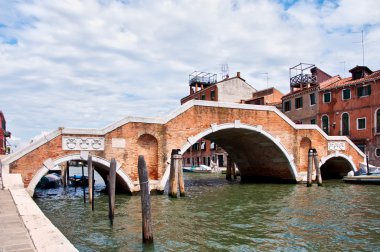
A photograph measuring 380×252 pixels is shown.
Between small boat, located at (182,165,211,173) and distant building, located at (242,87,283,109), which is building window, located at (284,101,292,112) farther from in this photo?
small boat, located at (182,165,211,173)

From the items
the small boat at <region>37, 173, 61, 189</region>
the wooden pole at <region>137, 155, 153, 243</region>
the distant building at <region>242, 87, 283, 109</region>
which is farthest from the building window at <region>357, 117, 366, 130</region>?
the wooden pole at <region>137, 155, 153, 243</region>

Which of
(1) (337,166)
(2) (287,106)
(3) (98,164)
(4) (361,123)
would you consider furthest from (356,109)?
(3) (98,164)

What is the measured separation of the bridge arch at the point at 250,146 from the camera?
18178mm

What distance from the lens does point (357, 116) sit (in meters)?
27.2

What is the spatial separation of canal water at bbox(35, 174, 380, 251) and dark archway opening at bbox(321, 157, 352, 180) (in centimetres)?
813

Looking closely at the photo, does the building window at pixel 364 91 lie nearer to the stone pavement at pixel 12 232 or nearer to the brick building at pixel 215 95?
the brick building at pixel 215 95

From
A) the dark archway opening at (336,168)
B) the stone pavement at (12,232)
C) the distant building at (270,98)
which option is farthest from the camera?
the distant building at (270,98)

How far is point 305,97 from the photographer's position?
103 ft

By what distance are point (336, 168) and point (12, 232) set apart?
24133 mm

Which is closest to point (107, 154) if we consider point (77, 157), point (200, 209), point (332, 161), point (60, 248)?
point (77, 157)

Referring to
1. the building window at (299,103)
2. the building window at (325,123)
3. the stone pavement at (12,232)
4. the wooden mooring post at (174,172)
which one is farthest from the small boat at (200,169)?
the stone pavement at (12,232)

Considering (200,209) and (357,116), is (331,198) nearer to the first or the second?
(200,209)

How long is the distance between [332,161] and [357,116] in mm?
4849

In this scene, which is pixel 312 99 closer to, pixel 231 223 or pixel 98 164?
pixel 98 164
